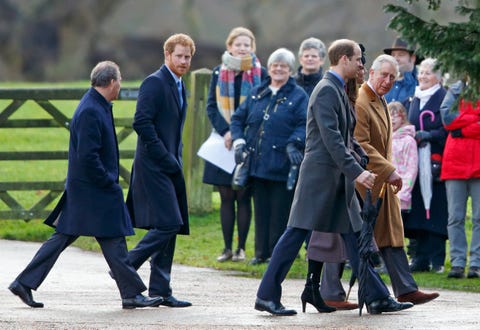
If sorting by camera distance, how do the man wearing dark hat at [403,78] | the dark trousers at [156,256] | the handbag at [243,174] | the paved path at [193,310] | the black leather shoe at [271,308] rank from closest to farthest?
the paved path at [193,310]
the black leather shoe at [271,308]
the dark trousers at [156,256]
the handbag at [243,174]
the man wearing dark hat at [403,78]

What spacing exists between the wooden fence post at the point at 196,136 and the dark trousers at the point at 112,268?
604 centimetres

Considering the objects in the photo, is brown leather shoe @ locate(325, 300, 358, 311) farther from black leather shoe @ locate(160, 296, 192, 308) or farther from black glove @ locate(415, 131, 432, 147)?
black glove @ locate(415, 131, 432, 147)

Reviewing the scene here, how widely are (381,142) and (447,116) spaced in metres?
2.40

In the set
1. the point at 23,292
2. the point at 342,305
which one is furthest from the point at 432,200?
the point at 23,292

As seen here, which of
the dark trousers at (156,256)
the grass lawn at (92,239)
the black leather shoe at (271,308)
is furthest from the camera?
the grass lawn at (92,239)

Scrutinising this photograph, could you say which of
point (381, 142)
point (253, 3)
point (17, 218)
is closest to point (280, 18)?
point (253, 3)

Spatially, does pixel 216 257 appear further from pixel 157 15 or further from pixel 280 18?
pixel 157 15

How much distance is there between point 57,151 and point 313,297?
638 centimetres

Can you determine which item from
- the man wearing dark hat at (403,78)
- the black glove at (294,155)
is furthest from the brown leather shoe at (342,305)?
the man wearing dark hat at (403,78)

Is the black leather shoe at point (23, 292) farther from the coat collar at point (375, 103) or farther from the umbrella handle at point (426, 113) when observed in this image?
the umbrella handle at point (426, 113)

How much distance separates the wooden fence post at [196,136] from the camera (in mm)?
17438

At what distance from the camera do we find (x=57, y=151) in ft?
56.1

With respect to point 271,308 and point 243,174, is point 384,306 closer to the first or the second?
point 271,308

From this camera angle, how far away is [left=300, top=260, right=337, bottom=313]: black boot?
447 inches
